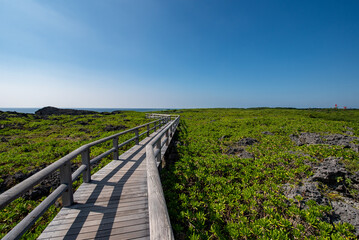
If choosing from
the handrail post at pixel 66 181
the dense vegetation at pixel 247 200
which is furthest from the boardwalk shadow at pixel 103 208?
the dense vegetation at pixel 247 200

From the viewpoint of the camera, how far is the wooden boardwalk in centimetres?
308

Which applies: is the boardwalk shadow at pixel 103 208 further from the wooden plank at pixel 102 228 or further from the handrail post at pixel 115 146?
the handrail post at pixel 115 146

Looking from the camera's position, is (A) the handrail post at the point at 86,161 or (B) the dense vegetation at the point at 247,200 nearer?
(B) the dense vegetation at the point at 247,200

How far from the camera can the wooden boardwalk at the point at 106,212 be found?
10.1 feet

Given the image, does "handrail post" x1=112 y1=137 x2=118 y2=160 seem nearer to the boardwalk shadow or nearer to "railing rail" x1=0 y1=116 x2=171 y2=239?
the boardwalk shadow

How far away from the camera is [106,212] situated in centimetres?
368

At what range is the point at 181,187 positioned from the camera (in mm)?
5684

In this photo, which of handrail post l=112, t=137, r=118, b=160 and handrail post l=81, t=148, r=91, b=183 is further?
handrail post l=112, t=137, r=118, b=160

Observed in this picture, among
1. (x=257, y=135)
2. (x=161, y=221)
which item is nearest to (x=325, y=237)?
(x=161, y=221)

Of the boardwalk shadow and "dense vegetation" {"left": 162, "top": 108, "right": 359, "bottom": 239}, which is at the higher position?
the boardwalk shadow

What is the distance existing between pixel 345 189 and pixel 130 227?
24.1 feet

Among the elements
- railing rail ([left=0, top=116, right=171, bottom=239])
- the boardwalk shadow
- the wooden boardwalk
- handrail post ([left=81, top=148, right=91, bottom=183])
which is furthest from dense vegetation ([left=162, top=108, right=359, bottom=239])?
railing rail ([left=0, top=116, right=171, bottom=239])

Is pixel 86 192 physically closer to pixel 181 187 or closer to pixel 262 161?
pixel 181 187

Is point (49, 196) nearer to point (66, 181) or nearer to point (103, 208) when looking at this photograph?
point (66, 181)
